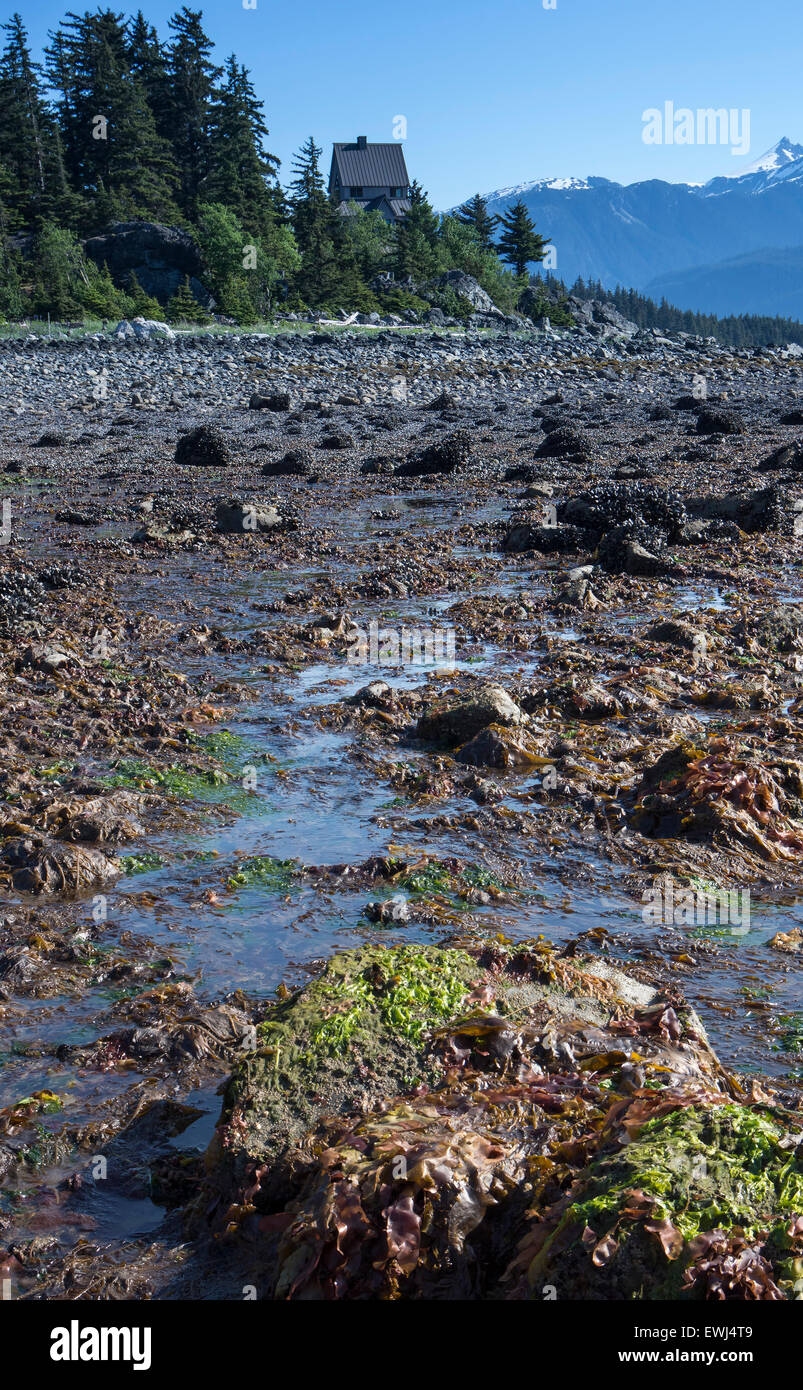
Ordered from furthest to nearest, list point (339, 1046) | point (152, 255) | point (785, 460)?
point (152, 255) < point (785, 460) < point (339, 1046)

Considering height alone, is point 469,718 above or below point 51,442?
below

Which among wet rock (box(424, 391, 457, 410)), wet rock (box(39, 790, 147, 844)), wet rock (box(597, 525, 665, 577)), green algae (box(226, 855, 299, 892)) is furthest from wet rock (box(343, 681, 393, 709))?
wet rock (box(424, 391, 457, 410))

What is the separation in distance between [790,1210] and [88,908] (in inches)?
140

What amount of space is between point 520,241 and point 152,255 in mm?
32219

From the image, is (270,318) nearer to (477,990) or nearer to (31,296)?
(31,296)

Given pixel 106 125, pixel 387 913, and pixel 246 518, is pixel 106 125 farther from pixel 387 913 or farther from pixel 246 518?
pixel 387 913

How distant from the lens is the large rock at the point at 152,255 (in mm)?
60188

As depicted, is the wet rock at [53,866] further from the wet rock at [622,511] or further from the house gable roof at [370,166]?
the house gable roof at [370,166]

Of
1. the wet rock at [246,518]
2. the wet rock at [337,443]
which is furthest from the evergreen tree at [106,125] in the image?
the wet rock at [246,518]

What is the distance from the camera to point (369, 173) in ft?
376

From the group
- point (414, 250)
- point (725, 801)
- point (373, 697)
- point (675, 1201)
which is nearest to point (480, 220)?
point (414, 250)

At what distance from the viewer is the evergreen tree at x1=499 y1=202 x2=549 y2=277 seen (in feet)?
265

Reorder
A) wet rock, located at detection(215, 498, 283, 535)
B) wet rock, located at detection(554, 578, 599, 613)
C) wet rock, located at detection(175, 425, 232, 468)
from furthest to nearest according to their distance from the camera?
wet rock, located at detection(175, 425, 232, 468), wet rock, located at detection(215, 498, 283, 535), wet rock, located at detection(554, 578, 599, 613)

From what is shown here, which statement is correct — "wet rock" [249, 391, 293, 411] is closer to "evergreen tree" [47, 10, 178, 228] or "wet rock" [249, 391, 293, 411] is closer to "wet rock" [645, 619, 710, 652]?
"wet rock" [645, 619, 710, 652]
